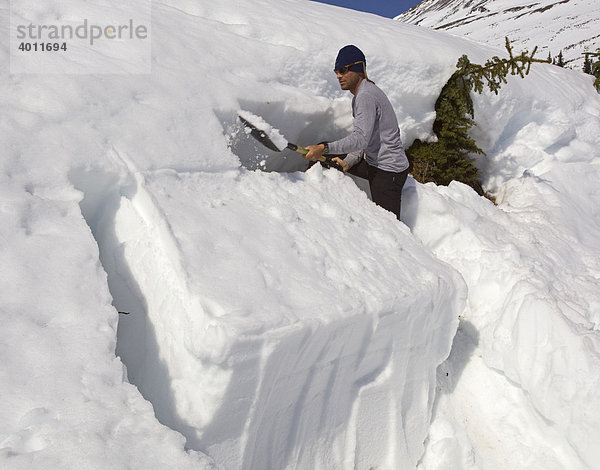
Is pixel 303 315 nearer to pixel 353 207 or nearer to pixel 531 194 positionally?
pixel 353 207

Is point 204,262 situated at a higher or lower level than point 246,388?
higher

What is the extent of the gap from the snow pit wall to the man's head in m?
1.36

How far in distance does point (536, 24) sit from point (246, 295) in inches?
2986

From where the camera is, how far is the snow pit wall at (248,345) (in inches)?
97.8

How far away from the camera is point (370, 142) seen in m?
4.62

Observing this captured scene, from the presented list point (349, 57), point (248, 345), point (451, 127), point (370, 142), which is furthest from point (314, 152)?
point (451, 127)

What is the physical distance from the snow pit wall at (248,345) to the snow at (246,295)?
1 cm

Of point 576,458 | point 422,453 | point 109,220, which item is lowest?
point 422,453

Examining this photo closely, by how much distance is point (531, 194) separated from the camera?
20.9 ft

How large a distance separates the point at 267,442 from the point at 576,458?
2148mm

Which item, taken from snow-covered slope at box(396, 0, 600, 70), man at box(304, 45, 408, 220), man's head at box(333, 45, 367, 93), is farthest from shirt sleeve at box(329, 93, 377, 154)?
snow-covered slope at box(396, 0, 600, 70)

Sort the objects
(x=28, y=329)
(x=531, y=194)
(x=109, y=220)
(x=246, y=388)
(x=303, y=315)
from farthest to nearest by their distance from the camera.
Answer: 1. (x=531, y=194)
2. (x=109, y=220)
3. (x=303, y=315)
4. (x=246, y=388)
5. (x=28, y=329)

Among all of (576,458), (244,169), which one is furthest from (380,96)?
(576,458)

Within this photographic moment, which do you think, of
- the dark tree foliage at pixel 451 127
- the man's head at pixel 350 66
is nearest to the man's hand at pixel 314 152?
the man's head at pixel 350 66
